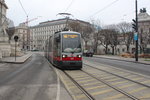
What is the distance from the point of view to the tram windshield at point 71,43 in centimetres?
1559

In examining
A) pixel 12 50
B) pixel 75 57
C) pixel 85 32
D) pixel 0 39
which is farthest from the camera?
pixel 85 32

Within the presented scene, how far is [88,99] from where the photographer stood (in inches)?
258

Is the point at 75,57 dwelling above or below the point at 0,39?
below

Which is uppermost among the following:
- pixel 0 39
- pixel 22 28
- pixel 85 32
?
pixel 22 28

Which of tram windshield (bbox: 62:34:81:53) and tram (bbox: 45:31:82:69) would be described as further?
tram windshield (bbox: 62:34:81:53)

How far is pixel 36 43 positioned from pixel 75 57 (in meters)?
133

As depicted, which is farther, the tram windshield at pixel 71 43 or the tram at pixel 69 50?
the tram windshield at pixel 71 43

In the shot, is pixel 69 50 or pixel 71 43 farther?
pixel 71 43

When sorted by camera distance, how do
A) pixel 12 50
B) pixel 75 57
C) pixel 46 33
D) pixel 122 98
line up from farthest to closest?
pixel 46 33 → pixel 12 50 → pixel 75 57 → pixel 122 98

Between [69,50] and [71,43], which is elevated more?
[71,43]

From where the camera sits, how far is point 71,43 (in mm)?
15828

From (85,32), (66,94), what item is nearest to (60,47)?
(66,94)

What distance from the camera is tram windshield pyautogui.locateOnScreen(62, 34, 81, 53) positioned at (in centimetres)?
1559

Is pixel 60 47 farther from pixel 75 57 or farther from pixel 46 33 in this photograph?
pixel 46 33
